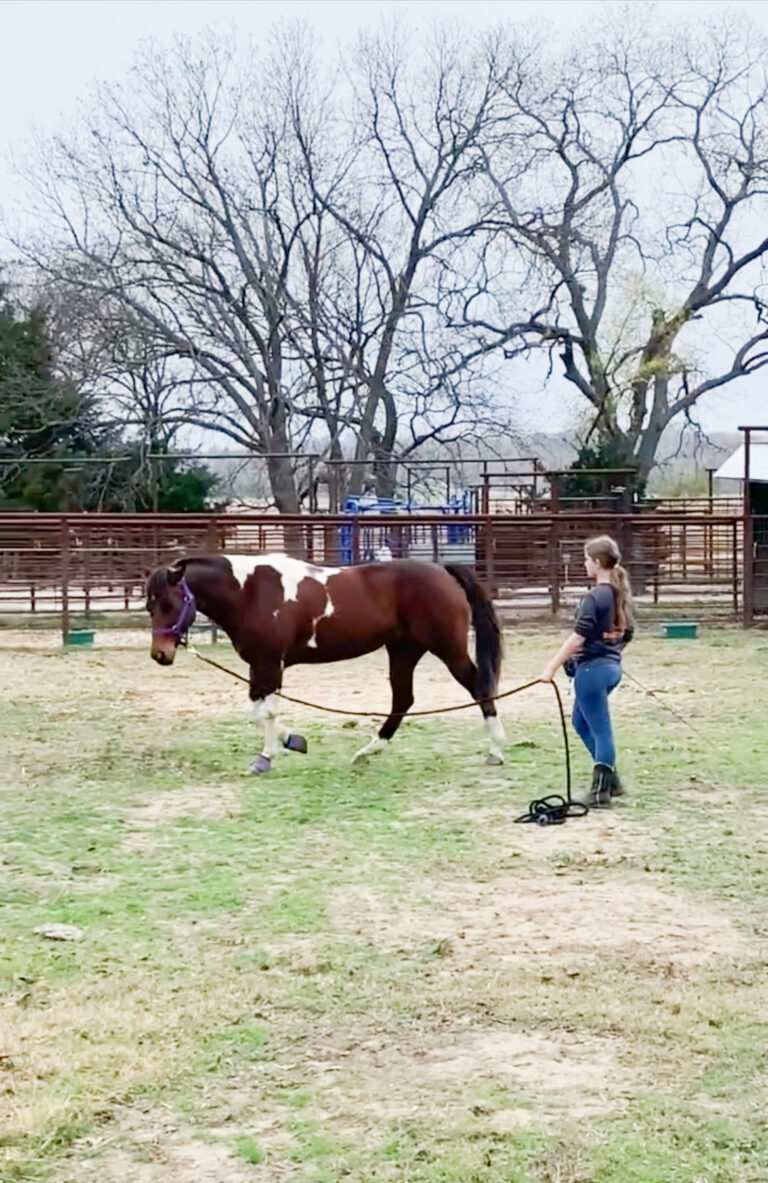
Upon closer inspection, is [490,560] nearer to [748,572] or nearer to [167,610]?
[748,572]

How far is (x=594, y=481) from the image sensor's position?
28688 millimetres

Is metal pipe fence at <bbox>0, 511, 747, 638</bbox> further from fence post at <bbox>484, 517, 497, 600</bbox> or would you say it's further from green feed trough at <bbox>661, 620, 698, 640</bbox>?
green feed trough at <bbox>661, 620, 698, 640</bbox>

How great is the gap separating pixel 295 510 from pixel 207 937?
2399 cm

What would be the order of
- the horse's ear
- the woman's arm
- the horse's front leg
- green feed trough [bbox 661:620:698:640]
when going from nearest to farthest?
1. the woman's arm
2. the horse's front leg
3. the horse's ear
4. green feed trough [bbox 661:620:698:640]

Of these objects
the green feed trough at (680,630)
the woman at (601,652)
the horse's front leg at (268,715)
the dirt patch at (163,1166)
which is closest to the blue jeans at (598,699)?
the woman at (601,652)

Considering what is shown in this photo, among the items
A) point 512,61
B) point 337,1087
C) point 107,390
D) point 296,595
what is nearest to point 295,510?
point 107,390

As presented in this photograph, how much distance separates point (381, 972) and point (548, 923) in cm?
86

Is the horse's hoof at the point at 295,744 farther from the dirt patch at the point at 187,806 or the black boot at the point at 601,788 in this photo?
the black boot at the point at 601,788

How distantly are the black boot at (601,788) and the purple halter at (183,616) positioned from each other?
2.71 metres

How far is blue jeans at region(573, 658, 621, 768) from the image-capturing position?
7.45 meters

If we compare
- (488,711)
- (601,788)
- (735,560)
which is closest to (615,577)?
(601,788)

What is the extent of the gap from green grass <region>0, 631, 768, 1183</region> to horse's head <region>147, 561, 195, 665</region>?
71 centimetres

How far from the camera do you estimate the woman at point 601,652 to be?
7.41 meters

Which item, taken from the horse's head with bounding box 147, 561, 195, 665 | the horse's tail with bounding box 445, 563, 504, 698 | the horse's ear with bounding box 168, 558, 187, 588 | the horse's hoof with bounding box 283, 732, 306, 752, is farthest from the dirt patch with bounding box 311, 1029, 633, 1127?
the horse's ear with bounding box 168, 558, 187, 588
